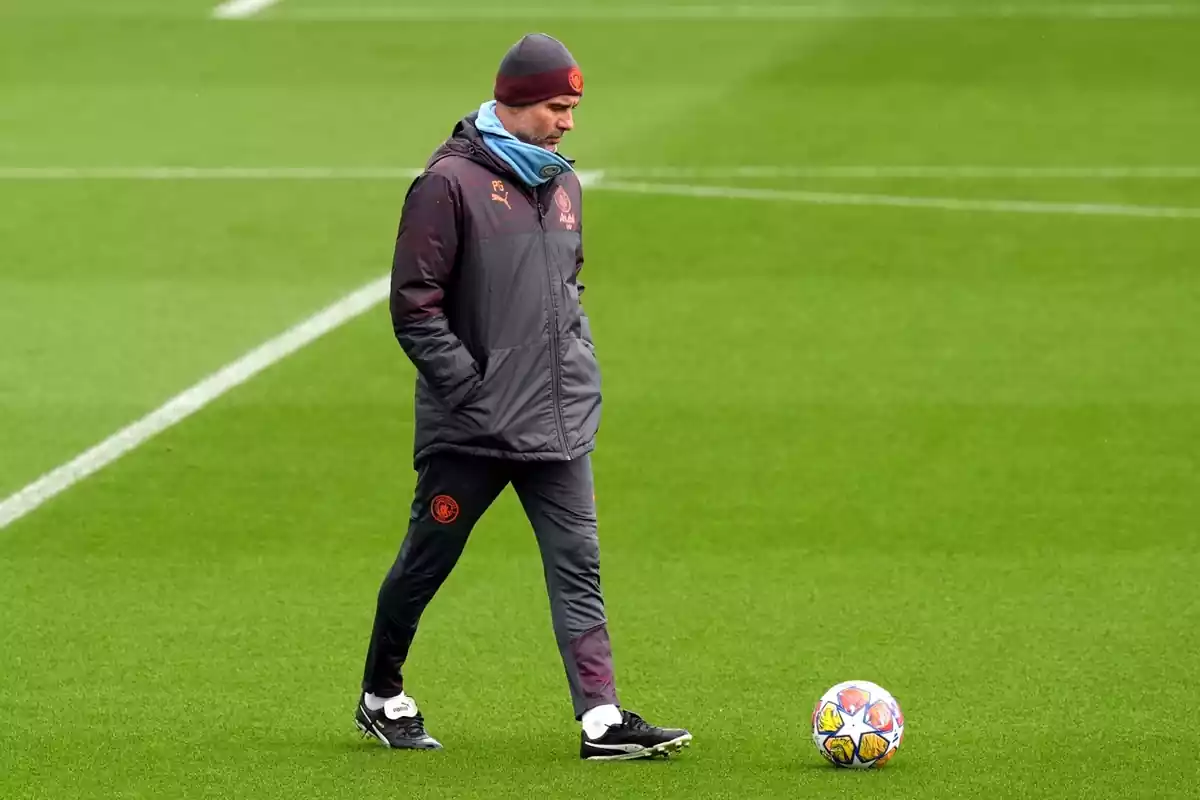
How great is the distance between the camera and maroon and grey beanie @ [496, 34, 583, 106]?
7078 millimetres

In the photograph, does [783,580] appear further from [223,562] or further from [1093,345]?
[1093,345]

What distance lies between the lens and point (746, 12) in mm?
25359

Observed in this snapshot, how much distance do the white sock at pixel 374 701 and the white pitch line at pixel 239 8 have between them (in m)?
18.6

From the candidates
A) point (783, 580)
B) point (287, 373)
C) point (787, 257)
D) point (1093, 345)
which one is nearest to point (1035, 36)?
point (787, 257)

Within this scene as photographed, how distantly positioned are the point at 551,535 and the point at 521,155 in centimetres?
118

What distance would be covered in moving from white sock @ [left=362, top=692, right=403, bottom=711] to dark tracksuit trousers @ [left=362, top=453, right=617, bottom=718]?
40 centimetres

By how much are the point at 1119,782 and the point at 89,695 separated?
3485mm

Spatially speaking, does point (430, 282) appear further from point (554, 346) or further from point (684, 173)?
point (684, 173)

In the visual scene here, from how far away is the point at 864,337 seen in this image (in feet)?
45.0

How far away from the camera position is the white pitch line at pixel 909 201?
16.8 meters

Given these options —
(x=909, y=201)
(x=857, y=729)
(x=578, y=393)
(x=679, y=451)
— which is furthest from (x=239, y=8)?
(x=857, y=729)

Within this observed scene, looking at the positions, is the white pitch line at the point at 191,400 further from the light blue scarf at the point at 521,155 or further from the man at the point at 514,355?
the light blue scarf at the point at 521,155

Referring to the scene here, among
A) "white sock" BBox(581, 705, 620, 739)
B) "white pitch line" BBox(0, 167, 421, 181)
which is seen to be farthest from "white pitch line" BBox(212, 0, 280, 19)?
"white sock" BBox(581, 705, 620, 739)

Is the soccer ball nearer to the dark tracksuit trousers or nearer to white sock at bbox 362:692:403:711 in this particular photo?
the dark tracksuit trousers
